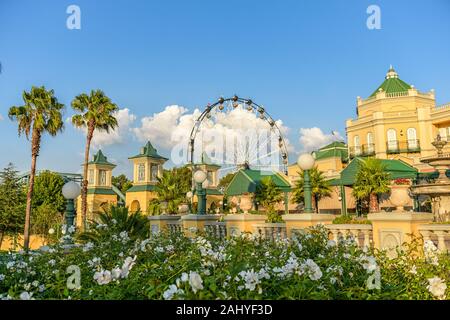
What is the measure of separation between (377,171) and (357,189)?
159 centimetres

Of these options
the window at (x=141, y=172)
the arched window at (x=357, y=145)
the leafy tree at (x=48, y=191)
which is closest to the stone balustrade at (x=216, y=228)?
the window at (x=141, y=172)

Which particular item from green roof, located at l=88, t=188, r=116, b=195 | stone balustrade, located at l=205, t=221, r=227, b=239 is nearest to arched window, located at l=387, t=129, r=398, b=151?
green roof, located at l=88, t=188, r=116, b=195

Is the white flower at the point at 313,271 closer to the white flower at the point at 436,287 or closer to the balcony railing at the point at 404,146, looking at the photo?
the white flower at the point at 436,287

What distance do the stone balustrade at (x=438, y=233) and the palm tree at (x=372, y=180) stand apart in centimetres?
1719

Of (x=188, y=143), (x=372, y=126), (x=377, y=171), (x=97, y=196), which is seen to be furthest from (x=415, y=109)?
(x=97, y=196)

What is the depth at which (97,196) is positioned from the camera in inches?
1337

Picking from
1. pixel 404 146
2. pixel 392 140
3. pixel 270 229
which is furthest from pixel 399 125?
pixel 270 229

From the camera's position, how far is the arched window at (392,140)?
111 feet

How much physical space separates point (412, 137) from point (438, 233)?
31549 millimetres

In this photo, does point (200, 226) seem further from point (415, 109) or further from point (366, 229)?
point (415, 109)

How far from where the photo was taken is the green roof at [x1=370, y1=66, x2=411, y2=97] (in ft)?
121

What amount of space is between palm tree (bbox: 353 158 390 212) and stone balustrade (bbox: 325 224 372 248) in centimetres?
1648

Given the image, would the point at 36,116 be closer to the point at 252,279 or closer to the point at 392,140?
the point at 252,279
